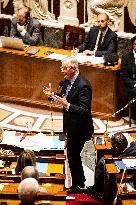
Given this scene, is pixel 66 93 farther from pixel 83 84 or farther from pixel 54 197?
pixel 54 197

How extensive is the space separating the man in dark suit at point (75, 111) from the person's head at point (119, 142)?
26.3 inches

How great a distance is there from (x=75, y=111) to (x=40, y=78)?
2739 millimetres

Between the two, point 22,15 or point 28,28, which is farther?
point 28,28

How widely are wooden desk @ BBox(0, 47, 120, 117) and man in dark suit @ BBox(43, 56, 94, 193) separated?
1.98m

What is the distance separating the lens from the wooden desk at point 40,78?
7594 mm

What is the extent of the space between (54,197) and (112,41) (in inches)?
162

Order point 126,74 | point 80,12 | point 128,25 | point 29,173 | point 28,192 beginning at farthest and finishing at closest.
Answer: point 80,12 < point 128,25 < point 126,74 < point 29,173 < point 28,192

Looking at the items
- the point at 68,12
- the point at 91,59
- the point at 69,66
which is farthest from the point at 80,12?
the point at 69,66

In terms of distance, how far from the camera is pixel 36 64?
26.2 ft

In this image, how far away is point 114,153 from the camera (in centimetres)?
512

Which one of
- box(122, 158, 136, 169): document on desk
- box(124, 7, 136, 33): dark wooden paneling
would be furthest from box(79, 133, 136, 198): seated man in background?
box(124, 7, 136, 33): dark wooden paneling

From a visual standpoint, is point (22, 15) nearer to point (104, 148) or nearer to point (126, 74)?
point (126, 74)

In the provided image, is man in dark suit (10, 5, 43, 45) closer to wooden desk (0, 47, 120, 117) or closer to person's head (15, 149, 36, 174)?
wooden desk (0, 47, 120, 117)

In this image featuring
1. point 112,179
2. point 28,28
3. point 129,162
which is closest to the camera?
point 112,179
